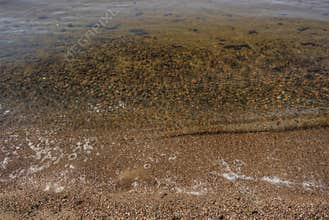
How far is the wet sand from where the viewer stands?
6.40m

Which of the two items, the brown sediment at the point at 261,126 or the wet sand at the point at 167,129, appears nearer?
the wet sand at the point at 167,129

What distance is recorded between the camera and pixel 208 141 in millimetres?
8320

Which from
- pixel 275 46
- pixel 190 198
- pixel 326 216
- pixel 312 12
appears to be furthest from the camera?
pixel 312 12

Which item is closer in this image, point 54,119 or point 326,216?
point 326,216

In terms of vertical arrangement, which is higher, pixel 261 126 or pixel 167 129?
pixel 261 126

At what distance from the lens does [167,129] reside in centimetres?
891

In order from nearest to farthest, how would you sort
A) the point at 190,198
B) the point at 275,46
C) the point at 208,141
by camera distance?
1. the point at 190,198
2. the point at 208,141
3. the point at 275,46

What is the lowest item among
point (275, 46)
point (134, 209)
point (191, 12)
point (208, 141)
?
point (134, 209)

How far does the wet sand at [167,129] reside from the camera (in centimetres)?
640

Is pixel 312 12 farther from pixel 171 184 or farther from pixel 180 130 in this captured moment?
pixel 171 184

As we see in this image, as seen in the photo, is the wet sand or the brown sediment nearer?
the wet sand

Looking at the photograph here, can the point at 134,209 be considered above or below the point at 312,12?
below

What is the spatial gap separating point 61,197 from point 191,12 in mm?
20370

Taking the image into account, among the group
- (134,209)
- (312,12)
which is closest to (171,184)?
(134,209)
